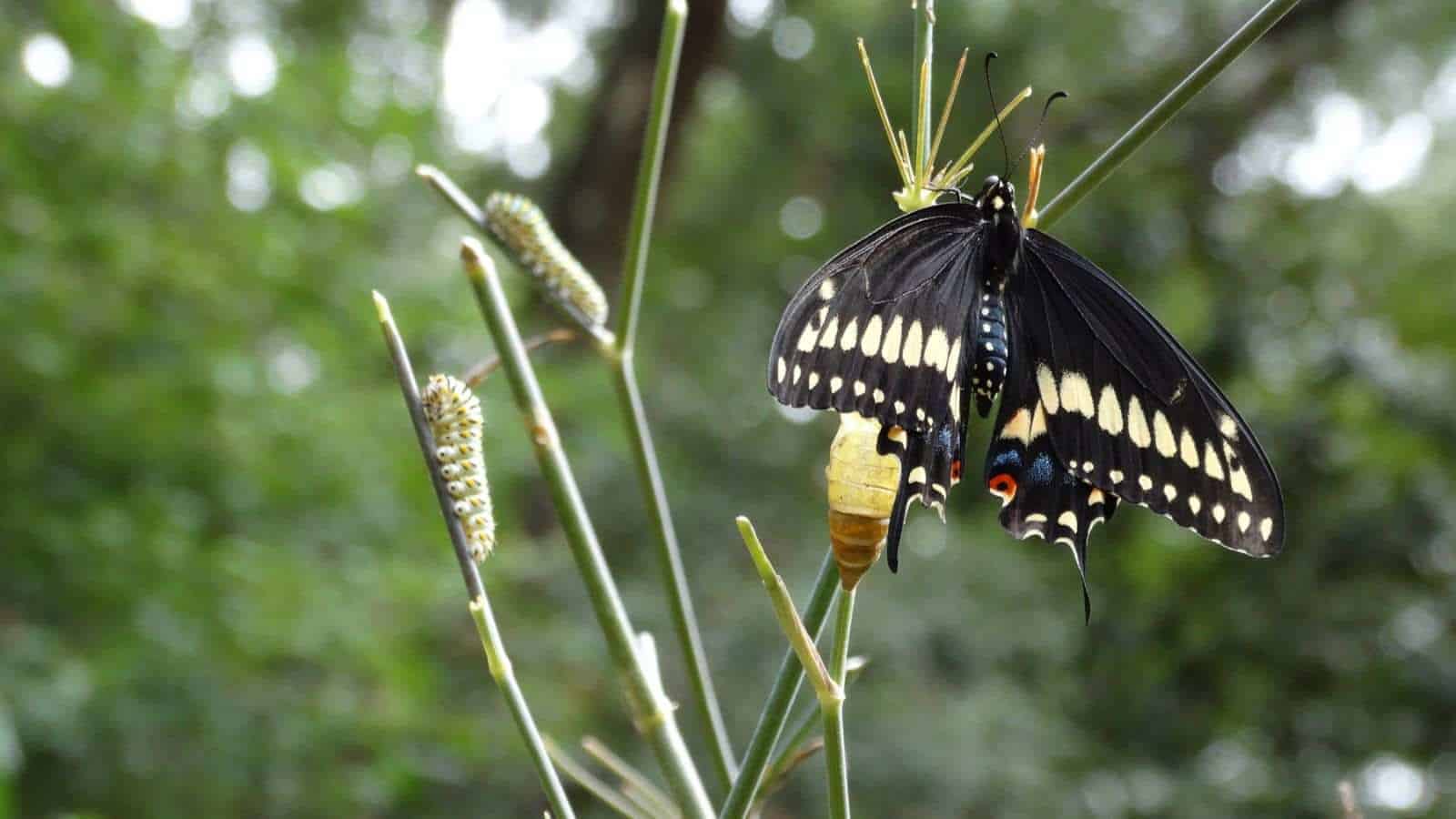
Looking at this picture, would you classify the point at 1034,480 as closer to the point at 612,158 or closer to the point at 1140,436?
the point at 1140,436

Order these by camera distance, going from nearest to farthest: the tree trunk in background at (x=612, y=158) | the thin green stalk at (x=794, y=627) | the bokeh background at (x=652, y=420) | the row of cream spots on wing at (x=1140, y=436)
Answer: the thin green stalk at (x=794, y=627)
the row of cream spots on wing at (x=1140, y=436)
the bokeh background at (x=652, y=420)
the tree trunk in background at (x=612, y=158)

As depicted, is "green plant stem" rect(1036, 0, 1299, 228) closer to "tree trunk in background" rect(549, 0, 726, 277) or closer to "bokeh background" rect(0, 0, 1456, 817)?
"bokeh background" rect(0, 0, 1456, 817)

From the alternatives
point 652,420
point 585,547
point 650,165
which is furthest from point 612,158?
point 585,547

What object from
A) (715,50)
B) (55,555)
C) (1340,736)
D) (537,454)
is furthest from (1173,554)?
(537,454)

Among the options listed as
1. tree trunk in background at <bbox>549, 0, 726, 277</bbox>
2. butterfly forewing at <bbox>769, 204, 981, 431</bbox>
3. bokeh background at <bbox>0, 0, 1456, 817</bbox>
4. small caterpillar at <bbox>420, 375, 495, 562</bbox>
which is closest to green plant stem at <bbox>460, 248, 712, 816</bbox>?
small caterpillar at <bbox>420, 375, 495, 562</bbox>

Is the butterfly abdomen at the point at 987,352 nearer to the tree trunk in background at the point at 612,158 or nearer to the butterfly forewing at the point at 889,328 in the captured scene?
the butterfly forewing at the point at 889,328

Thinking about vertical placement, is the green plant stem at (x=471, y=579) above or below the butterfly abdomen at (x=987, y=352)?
below

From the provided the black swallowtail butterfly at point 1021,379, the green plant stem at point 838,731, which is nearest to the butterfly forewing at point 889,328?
the black swallowtail butterfly at point 1021,379

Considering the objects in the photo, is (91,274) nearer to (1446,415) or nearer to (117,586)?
(117,586)
